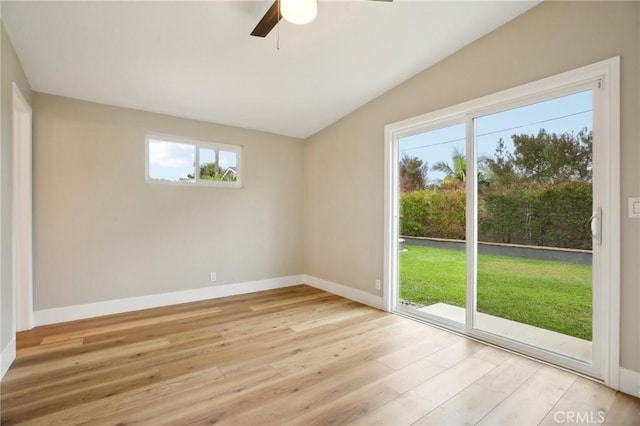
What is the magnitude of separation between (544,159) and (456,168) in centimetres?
77

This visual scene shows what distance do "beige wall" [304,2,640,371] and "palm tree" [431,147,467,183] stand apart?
551mm

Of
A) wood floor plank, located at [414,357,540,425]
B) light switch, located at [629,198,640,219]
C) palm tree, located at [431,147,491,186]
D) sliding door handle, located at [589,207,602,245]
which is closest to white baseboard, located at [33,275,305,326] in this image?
palm tree, located at [431,147,491,186]

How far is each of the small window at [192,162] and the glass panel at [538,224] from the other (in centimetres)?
327

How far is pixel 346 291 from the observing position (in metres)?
4.25

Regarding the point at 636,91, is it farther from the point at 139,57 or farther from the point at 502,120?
the point at 139,57

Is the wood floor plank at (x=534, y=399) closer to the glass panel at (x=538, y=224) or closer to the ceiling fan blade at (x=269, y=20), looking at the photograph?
the glass panel at (x=538, y=224)

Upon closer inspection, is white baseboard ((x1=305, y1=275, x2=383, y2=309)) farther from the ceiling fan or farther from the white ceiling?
the ceiling fan

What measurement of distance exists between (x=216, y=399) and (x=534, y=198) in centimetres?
292

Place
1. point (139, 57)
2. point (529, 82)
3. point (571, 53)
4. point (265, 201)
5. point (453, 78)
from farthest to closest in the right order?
1. point (265, 201)
2. point (453, 78)
3. point (139, 57)
4. point (529, 82)
5. point (571, 53)

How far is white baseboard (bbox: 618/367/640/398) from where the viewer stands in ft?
6.42

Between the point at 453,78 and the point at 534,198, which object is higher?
the point at 453,78

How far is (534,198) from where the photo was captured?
8.38 ft

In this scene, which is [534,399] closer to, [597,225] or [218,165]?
[597,225]

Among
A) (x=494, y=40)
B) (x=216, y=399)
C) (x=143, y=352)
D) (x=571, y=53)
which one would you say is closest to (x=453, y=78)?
(x=494, y=40)
